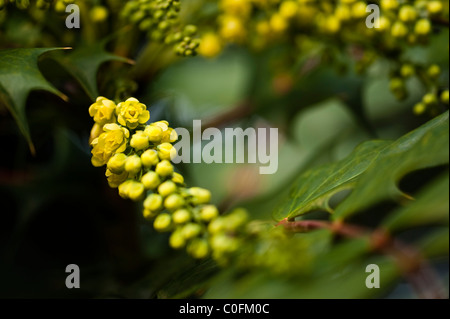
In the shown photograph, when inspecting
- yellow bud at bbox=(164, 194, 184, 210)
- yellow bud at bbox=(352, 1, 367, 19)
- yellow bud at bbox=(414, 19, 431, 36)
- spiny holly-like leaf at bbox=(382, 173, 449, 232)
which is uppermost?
yellow bud at bbox=(352, 1, 367, 19)

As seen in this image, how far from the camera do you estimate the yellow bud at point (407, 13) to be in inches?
25.5

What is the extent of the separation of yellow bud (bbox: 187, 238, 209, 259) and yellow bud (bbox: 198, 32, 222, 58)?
545 mm

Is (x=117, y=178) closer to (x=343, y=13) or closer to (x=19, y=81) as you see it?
(x=19, y=81)

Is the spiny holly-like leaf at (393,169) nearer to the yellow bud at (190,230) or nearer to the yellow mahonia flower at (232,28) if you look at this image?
the yellow bud at (190,230)

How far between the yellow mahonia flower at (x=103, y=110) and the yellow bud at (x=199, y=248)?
178 mm

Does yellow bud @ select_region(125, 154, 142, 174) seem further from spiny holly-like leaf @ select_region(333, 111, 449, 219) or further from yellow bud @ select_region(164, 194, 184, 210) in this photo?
spiny holly-like leaf @ select_region(333, 111, 449, 219)

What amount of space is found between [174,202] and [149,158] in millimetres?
53

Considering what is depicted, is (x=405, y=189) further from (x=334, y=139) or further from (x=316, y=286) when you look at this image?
(x=316, y=286)

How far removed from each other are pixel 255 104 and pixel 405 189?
374mm

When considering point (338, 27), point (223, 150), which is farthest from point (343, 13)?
point (223, 150)

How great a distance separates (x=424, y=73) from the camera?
697 mm

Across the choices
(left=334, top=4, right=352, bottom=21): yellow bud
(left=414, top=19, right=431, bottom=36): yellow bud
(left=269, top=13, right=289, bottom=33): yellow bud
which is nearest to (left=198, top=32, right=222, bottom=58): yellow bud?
(left=269, top=13, right=289, bottom=33): yellow bud

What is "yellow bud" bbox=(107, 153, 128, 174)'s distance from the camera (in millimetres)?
448
